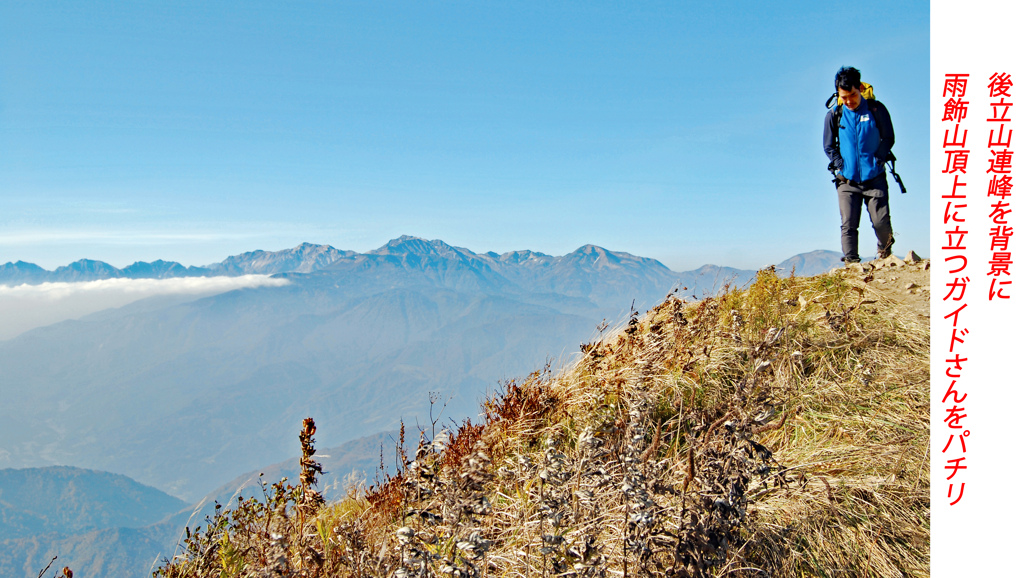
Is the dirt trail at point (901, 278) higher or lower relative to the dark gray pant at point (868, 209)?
lower

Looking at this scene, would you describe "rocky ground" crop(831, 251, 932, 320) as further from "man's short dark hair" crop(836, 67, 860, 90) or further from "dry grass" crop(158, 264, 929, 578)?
"man's short dark hair" crop(836, 67, 860, 90)

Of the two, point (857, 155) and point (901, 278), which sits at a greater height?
point (857, 155)

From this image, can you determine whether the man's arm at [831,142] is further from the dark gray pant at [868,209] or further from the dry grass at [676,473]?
the dry grass at [676,473]

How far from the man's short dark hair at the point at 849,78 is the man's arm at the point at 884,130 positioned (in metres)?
0.50

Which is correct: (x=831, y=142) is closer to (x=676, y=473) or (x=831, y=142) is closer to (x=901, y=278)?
(x=901, y=278)

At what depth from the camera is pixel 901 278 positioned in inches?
253

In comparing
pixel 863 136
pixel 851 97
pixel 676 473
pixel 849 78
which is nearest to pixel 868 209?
pixel 863 136

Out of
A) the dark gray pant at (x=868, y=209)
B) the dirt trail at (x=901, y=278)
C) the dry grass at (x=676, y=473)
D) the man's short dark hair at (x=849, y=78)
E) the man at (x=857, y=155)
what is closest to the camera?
the dry grass at (x=676, y=473)

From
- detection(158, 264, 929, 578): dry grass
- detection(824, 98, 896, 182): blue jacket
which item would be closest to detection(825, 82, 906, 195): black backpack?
detection(824, 98, 896, 182): blue jacket

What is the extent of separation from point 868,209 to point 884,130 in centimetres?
116

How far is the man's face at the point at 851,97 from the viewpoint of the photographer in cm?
762

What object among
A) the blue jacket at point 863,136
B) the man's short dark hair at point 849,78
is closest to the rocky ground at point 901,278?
the blue jacket at point 863,136

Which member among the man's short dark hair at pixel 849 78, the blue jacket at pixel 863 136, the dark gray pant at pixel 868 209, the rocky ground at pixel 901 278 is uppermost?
the man's short dark hair at pixel 849 78

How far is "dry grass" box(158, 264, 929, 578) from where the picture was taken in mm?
2342
